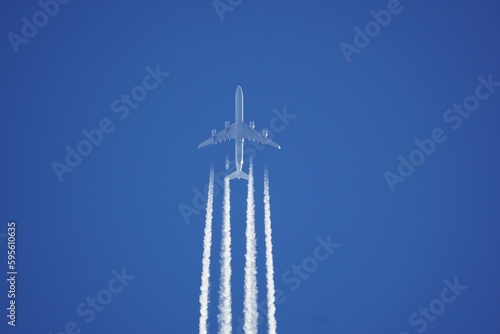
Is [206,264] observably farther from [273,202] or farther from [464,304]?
[273,202]

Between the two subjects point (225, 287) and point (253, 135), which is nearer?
point (225, 287)

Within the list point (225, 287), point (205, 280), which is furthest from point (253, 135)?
point (225, 287)

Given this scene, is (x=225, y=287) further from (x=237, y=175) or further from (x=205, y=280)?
(x=237, y=175)

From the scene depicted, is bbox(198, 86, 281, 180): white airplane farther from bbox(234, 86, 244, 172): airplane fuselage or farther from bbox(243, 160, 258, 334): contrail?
bbox(243, 160, 258, 334): contrail

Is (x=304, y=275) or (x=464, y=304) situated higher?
(x=304, y=275)

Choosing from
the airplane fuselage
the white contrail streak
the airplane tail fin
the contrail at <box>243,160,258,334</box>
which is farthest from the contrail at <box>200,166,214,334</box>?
the airplane fuselage

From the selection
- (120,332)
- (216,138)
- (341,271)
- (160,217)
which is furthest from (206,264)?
(160,217)

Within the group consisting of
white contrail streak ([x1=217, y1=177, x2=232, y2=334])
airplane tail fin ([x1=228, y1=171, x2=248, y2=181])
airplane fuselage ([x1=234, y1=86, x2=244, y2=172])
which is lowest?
white contrail streak ([x1=217, y1=177, x2=232, y2=334])

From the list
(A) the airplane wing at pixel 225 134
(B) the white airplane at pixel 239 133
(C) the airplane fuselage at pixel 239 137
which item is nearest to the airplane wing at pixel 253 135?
(B) the white airplane at pixel 239 133

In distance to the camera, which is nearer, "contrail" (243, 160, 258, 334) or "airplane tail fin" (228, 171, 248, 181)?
"contrail" (243, 160, 258, 334)
